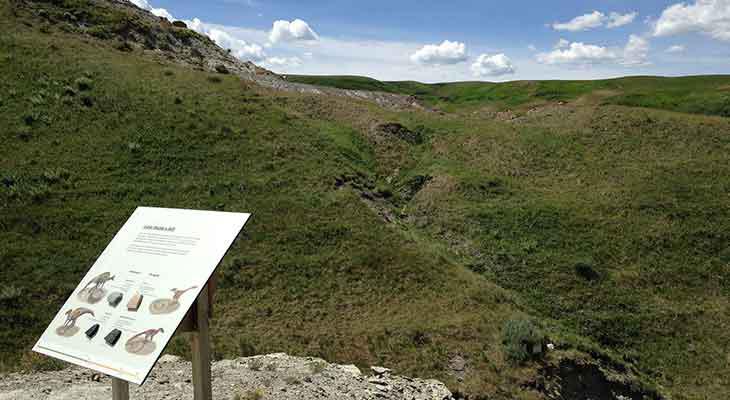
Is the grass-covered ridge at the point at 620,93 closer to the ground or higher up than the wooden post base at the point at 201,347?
higher up

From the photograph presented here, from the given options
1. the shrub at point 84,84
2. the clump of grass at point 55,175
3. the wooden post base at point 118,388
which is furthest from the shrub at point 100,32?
the wooden post base at point 118,388

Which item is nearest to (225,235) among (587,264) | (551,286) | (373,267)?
(373,267)

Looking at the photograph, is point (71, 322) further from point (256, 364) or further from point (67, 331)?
point (256, 364)

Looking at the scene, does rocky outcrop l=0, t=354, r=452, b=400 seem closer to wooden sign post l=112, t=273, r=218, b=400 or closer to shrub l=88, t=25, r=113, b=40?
wooden sign post l=112, t=273, r=218, b=400

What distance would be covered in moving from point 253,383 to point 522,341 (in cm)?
789

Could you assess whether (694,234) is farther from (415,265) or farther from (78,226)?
(78,226)

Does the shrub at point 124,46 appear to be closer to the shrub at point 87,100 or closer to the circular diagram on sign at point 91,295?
the shrub at point 87,100

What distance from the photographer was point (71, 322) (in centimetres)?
615

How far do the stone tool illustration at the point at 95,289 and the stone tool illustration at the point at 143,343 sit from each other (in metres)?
1.15

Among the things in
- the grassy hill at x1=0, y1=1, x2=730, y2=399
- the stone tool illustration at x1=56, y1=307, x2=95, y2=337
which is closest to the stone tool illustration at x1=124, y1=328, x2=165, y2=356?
the stone tool illustration at x1=56, y1=307, x2=95, y2=337

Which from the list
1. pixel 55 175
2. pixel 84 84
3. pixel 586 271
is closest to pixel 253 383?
pixel 586 271

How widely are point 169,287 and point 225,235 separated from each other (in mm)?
1027

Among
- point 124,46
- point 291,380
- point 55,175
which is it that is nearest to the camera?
point 291,380

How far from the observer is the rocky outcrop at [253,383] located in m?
9.73
